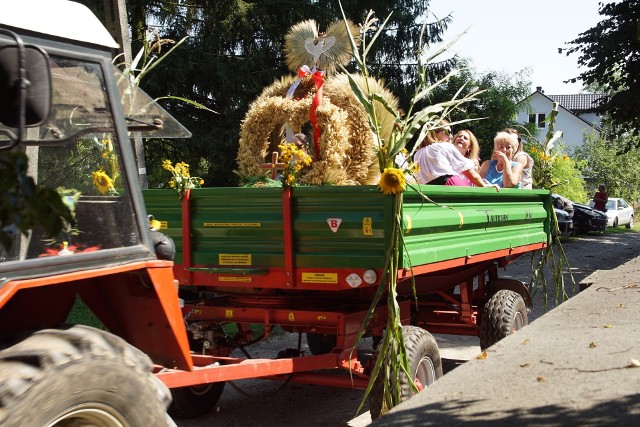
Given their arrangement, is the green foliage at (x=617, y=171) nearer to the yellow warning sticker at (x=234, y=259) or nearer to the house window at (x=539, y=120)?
the house window at (x=539, y=120)

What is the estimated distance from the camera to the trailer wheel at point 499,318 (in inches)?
245

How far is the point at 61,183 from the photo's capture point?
3.02 meters

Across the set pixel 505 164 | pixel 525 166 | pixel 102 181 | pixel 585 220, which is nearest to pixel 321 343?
pixel 505 164

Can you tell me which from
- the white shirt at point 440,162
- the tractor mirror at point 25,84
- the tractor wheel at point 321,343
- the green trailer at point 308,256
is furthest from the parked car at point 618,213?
the tractor mirror at point 25,84

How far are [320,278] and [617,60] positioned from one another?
50.3 ft

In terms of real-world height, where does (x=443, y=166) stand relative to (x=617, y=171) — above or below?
below

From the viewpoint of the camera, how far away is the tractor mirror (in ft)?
7.93

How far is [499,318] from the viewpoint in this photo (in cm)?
623

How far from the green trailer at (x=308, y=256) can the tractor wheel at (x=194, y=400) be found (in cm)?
33

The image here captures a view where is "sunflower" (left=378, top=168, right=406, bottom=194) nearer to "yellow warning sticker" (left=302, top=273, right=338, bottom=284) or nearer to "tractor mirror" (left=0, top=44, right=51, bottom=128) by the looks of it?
"yellow warning sticker" (left=302, top=273, right=338, bottom=284)

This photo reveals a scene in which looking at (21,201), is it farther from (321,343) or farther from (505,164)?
(505,164)

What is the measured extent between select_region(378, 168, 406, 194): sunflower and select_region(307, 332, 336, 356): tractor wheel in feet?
5.87

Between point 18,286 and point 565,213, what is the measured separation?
21.8 m

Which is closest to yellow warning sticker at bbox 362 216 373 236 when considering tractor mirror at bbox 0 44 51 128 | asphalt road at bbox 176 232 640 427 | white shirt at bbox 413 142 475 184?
asphalt road at bbox 176 232 640 427
